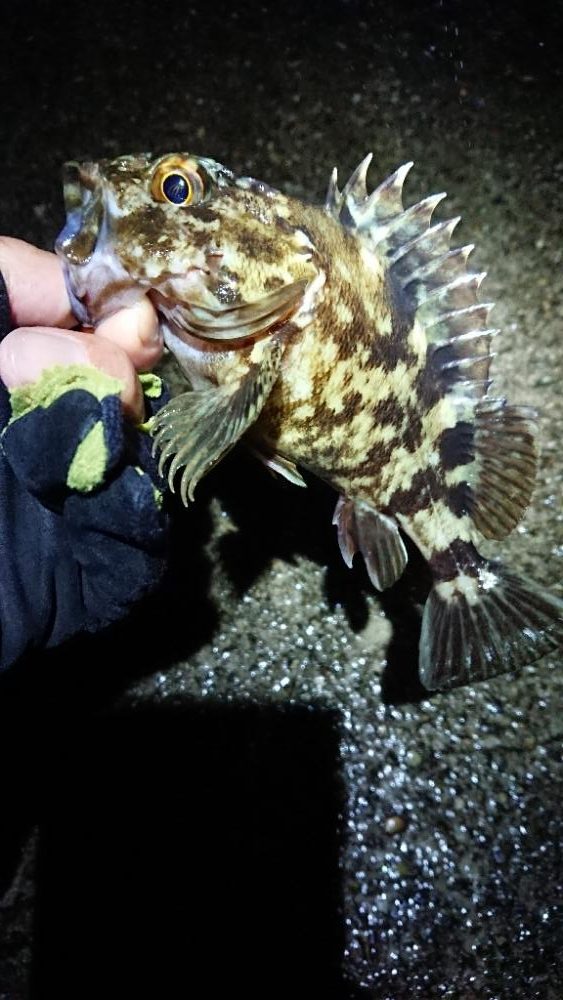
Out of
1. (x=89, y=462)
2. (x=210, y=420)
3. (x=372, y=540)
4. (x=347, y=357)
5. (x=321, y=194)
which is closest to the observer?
(x=89, y=462)

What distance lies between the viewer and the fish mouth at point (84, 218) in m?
1.31

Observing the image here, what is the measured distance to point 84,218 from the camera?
132 cm

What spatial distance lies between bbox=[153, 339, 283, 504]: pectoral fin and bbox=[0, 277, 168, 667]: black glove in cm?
6

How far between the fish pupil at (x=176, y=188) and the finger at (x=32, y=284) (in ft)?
0.87

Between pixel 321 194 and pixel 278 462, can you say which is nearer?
pixel 278 462

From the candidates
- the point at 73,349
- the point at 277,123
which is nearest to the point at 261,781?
the point at 73,349

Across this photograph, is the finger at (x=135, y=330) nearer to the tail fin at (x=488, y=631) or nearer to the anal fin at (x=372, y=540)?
the anal fin at (x=372, y=540)

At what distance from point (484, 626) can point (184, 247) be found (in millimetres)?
1106

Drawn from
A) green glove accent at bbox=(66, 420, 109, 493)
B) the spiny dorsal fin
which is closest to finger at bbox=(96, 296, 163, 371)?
green glove accent at bbox=(66, 420, 109, 493)

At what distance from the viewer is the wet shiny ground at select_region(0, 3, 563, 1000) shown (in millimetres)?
1959

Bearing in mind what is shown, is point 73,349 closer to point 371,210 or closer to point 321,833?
point 371,210

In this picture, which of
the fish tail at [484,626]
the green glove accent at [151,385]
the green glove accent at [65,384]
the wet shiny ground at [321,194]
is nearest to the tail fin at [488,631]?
the fish tail at [484,626]

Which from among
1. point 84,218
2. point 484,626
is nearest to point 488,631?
point 484,626

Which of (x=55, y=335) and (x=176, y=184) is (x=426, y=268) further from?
(x=55, y=335)
